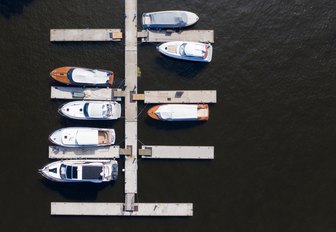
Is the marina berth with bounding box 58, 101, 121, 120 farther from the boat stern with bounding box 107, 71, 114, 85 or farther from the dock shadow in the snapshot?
the dock shadow

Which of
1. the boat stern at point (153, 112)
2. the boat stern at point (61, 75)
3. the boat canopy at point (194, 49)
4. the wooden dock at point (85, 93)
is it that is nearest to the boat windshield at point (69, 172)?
the wooden dock at point (85, 93)

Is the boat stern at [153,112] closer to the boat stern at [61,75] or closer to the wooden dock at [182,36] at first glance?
the wooden dock at [182,36]

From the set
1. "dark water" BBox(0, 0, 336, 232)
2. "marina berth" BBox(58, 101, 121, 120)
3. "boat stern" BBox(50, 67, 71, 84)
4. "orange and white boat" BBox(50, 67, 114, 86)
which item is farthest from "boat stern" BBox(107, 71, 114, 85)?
"boat stern" BBox(50, 67, 71, 84)

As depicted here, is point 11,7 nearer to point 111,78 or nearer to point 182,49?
point 111,78

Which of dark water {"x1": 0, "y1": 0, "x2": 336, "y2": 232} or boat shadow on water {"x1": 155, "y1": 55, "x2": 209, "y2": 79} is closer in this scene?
dark water {"x1": 0, "y1": 0, "x2": 336, "y2": 232}

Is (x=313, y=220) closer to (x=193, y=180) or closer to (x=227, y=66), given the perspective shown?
Answer: (x=193, y=180)

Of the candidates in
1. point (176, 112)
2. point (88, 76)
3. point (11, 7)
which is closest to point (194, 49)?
point (176, 112)
